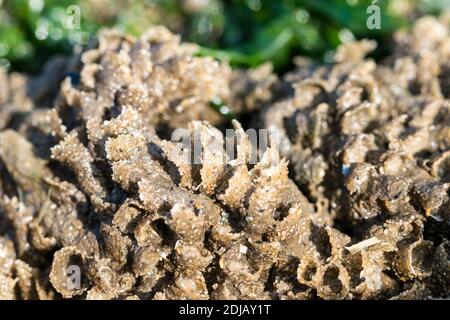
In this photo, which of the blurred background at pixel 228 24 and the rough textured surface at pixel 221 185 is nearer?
the rough textured surface at pixel 221 185

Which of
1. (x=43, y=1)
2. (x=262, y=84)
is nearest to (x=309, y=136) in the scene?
(x=262, y=84)

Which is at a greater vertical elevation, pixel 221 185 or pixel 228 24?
pixel 228 24

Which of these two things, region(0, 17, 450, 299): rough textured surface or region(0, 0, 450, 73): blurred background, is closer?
region(0, 17, 450, 299): rough textured surface

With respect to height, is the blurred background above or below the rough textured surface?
above

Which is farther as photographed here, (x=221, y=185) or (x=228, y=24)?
(x=228, y=24)
